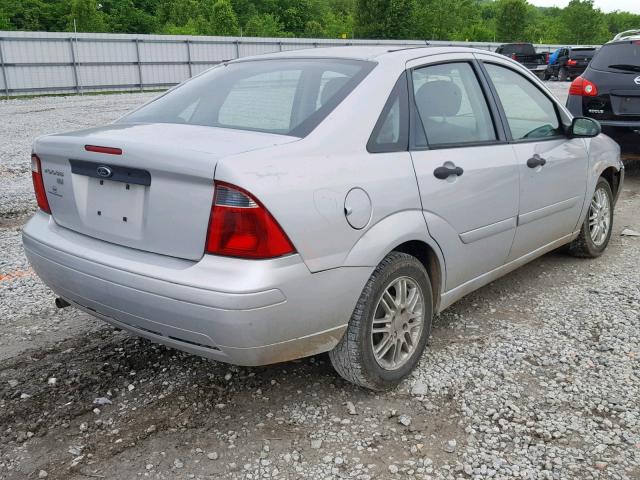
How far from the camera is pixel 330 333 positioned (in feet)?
9.12

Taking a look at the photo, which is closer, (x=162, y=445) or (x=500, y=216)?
(x=162, y=445)

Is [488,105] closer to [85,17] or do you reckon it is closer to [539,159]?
[539,159]

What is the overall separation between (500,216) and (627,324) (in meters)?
1.12

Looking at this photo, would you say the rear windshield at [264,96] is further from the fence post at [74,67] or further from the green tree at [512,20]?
the green tree at [512,20]

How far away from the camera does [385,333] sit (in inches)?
123

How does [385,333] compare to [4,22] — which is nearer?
[385,333]

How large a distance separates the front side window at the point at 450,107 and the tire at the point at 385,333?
0.66 meters

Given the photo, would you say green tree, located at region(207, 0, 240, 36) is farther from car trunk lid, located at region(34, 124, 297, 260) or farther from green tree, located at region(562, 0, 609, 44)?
car trunk lid, located at region(34, 124, 297, 260)

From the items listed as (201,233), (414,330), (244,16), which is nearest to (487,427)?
(414,330)

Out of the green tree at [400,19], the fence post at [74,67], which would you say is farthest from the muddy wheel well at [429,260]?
the green tree at [400,19]

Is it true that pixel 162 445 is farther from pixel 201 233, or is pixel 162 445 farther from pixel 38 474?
pixel 201 233

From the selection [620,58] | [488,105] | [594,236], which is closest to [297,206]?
[488,105]

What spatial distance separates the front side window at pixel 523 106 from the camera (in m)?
3.98

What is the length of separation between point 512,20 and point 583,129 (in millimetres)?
69172
